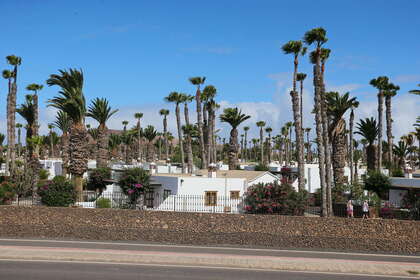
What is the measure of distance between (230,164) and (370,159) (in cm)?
1712

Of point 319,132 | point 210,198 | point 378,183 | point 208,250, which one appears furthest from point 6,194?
point 378,183

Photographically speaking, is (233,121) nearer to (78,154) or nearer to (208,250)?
(78,154)

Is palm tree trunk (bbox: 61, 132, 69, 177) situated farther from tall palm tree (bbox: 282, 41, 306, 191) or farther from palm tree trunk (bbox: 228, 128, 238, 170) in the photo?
tall palm tree (bbox: 282, 41, 306, 191)

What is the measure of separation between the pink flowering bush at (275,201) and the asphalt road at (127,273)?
10.7m

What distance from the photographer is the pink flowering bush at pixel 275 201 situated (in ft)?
87.5

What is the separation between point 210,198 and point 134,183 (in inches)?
222

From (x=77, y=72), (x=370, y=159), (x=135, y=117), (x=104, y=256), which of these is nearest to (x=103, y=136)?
(x=77, y=72)

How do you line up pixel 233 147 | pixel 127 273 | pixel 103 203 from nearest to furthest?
1. pixel 127 273
2. pixel 103 203
3. pixel 233 147

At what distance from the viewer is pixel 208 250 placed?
20844 millimetres

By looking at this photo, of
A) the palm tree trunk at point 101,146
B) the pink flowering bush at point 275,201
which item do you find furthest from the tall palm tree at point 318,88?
the palm tree trunk at point 101,146

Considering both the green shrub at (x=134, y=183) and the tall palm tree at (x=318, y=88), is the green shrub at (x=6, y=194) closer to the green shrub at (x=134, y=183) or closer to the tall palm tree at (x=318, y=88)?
the green shrub at (x=134, y=183)

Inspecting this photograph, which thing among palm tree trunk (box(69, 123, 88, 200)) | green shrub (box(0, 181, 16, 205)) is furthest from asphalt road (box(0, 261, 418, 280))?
palm tree trunk (box(69, 123, 88, 200))

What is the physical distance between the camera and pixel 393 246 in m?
22.3

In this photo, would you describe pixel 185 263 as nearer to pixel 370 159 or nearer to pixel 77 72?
pixel 77 72
